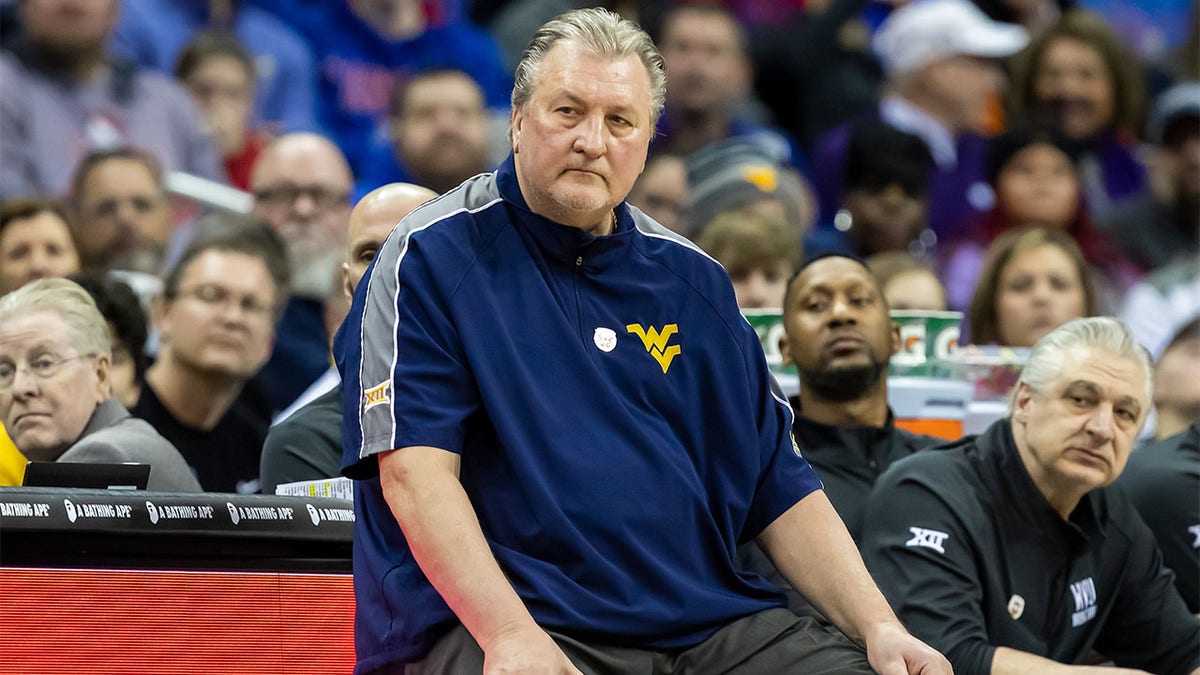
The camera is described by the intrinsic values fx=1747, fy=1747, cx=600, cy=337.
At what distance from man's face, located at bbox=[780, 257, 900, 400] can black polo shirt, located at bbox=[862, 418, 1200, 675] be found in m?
0.48

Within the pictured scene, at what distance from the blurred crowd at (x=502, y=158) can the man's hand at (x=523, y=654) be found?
277 cm

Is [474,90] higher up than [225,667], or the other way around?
[474,90]

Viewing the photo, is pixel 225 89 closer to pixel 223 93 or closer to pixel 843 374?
pixel 223 93

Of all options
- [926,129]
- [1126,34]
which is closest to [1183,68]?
[1126,34]

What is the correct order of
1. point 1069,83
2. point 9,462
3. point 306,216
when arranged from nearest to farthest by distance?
point 9,462 < point 306,216 < point 1069,83

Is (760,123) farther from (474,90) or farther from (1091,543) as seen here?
(1091,543)

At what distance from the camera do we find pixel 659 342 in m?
3.15

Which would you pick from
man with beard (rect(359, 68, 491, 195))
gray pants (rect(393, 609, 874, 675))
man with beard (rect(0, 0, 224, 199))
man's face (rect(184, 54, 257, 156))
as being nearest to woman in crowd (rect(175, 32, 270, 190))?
man's face (rect(184, 54, 257, 156))

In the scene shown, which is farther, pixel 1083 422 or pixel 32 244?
pixel 32 244

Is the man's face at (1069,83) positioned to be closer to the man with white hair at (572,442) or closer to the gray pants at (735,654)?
the man with white hair at (572,442)

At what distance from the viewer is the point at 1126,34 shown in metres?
11.3

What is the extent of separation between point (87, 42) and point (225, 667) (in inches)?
171

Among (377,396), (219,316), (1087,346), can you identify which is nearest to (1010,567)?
(1087,346)

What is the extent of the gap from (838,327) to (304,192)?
280 centimetres
